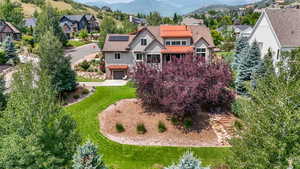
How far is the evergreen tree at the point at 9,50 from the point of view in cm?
4378

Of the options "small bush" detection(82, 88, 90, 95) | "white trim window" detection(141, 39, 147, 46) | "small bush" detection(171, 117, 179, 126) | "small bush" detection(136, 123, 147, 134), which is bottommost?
"small bush" detection(136, 123, 147, 134)

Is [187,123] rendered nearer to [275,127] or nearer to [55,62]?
[275,127]

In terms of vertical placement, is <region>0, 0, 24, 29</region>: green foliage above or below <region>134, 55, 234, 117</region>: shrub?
above

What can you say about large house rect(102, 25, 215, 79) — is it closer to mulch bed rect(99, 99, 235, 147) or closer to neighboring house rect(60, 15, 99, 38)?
mulch bed rect(99, 99, 235, 147)

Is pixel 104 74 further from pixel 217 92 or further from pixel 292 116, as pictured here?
pixel 292 116

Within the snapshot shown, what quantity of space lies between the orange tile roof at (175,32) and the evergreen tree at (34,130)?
29313 mm

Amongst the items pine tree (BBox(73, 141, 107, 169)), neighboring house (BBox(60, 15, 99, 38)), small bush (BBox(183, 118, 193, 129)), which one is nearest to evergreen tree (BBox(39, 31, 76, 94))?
small bush (BBox(183, 118, 193, 129))

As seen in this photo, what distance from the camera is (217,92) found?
75.4 ft

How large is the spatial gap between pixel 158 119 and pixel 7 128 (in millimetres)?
Answer: 14035

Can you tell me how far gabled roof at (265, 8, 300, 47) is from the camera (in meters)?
33.3

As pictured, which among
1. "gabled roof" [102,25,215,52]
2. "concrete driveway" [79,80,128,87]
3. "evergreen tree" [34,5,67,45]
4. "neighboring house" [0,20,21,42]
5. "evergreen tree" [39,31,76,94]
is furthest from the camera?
"neighboring house" [0,20,21,42]

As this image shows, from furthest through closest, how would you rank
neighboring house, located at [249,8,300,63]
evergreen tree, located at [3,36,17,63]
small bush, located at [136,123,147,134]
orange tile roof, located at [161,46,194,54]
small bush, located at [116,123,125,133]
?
evergreen tree, located at [3,36,17,63], orange tile roof, located at [161,46,194,54], neighboring house, located at [249,8,300,63], small bush, located at [116,123,125,133], small bush, located at [136,123,147,134]

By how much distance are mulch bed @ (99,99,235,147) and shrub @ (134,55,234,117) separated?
1.36 metres

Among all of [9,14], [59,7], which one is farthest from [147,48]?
[59,7]
